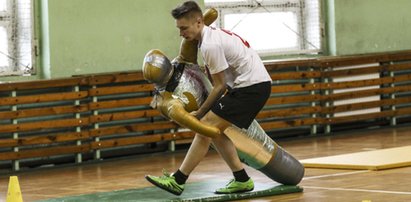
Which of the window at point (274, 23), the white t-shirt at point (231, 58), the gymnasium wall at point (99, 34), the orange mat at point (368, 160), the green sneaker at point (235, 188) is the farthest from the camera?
the window at point (274, 23)

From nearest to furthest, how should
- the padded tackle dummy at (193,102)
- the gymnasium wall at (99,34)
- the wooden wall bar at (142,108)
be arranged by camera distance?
1. the padded tackle dummy at (193,102)
2. the wooden wall bar at (142,108)
3. the gymnasium wall at (99,34)

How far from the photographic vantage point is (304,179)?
926cm

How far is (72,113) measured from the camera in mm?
12320

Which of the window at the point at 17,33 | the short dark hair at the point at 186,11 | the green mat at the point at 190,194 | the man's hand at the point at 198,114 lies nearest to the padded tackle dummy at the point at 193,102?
the man's hand at the point at 198,114

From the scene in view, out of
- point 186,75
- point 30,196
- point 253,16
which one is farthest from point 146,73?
point 253,16

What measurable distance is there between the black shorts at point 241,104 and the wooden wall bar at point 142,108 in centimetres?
442

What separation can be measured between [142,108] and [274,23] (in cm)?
263

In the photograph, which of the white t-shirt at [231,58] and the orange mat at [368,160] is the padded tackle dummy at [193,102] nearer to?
the white t-shirt at [231,58]

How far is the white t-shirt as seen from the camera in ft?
25.4

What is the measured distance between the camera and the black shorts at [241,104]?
7930 millimetres

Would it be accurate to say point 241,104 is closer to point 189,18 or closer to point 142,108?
point 189,18

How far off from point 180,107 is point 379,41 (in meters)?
7.74

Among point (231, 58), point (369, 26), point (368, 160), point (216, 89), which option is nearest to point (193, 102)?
point (216, 89)

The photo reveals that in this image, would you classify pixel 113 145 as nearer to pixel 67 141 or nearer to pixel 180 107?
pixel 67 141
